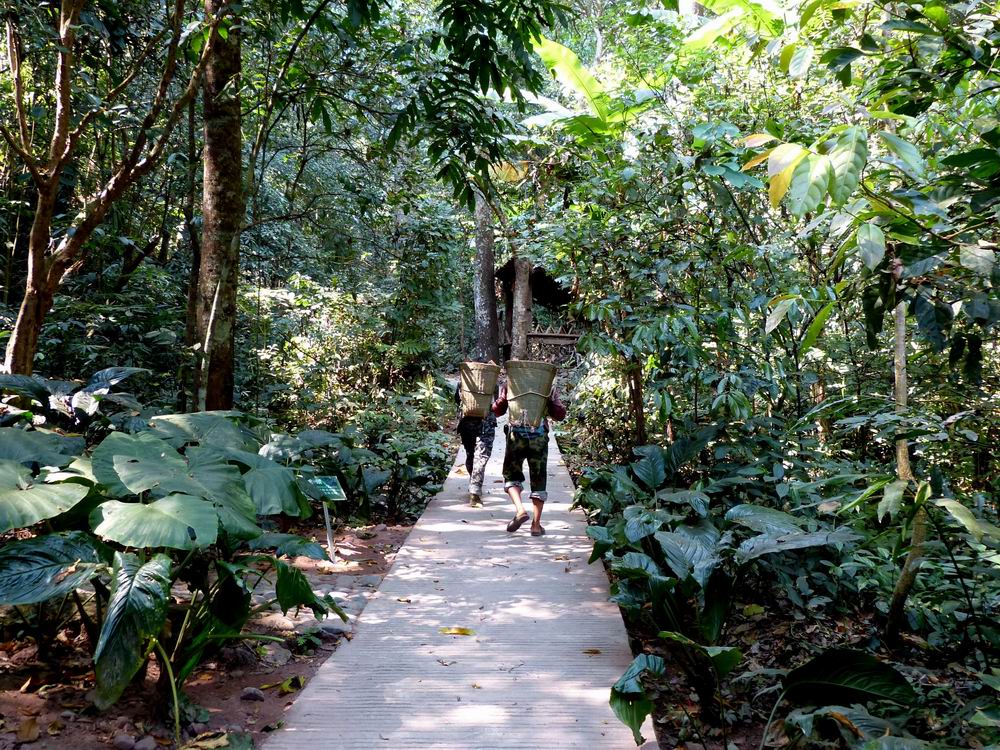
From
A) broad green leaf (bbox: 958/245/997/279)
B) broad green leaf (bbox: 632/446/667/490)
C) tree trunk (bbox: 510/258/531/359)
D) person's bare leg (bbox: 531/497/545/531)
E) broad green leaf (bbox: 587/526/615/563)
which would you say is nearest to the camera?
Answer: broad green leaf (bbox: 958/245/997/279)

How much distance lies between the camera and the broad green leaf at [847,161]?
4.92ft

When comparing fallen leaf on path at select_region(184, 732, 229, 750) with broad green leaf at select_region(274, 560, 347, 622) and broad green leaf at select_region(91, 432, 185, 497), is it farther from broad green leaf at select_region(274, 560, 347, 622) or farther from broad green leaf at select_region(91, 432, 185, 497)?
broad green leaf at select_region(91, 432, 185, 497)

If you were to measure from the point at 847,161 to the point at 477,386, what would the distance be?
5.77m

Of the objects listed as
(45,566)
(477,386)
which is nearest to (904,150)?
(45,566)

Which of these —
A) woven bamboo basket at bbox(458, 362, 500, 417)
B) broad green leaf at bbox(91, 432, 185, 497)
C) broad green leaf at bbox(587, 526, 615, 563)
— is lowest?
broad green leaf at bbox(587, 526, 615, 563)

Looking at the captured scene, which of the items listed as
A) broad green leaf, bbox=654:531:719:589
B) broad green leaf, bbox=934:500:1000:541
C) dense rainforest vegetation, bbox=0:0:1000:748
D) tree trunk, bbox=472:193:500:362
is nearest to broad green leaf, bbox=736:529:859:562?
dense rainforest vegetation, bbox=0:0:1000:748

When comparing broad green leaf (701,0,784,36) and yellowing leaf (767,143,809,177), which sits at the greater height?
broad green leaf (701,0,784,36)

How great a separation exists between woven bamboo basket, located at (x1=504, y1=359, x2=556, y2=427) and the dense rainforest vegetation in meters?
0.60

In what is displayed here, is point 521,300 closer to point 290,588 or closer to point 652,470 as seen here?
point 652,470

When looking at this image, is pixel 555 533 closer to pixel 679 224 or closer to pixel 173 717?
pixel 679 224

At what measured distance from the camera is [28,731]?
8.50 ft

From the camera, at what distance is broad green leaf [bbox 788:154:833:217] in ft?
4.85

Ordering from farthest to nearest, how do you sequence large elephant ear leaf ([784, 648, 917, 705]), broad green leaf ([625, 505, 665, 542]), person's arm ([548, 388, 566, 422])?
person's arm ([548, 388, 566, 422]) < broad green leaf ([625, 505, 665, 542]) < large elephant ear leaf ([784, 648, 917, 705])

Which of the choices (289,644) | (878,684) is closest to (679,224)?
(878,684)
